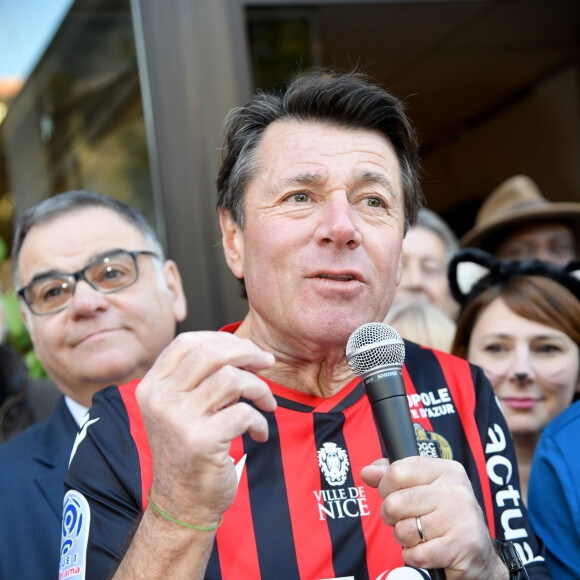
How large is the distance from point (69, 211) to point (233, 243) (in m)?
0.96

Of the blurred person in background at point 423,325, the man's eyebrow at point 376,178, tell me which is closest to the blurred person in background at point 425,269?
the blurred person in background at point 423,325

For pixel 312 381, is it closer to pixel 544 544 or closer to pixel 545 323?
pixel 544 544

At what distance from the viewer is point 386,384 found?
53.6 inches

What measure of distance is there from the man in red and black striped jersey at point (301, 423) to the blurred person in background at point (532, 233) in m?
2.07

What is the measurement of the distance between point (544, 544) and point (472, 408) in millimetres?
503

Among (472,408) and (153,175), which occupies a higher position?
(153,175)

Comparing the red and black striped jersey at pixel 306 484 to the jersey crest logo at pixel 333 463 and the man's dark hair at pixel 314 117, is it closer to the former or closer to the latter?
the jersey crest logo at pixel 333 463

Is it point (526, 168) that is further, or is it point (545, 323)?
point (526, 168)

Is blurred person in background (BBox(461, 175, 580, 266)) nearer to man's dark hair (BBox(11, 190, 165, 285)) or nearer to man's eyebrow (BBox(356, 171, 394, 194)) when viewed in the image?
man's dark hair (BBox(11, 190, 165, 285))

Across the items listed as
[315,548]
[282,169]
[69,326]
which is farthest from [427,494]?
[69,326]

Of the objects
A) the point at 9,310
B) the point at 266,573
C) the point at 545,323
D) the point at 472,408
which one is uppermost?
the point at 9,310

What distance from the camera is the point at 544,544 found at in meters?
2.03

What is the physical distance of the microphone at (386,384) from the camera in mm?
1323

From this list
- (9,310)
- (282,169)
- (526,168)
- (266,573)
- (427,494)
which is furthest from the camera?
(526,168)
